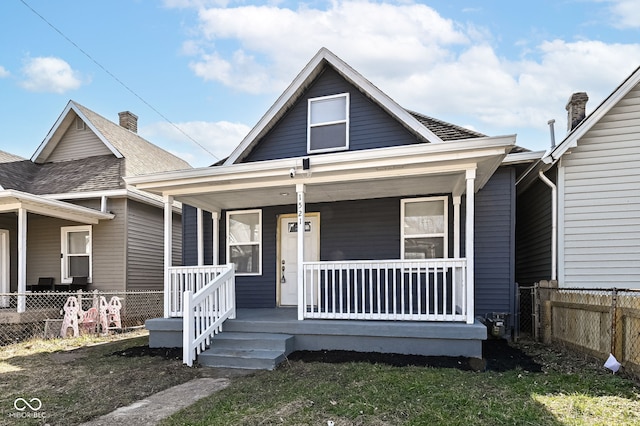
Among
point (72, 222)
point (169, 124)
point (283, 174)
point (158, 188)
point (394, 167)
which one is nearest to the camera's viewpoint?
point (394, 167)

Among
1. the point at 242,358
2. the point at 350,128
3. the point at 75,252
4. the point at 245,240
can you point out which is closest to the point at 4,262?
the point at 75,252

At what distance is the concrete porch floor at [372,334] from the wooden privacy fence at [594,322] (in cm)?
144

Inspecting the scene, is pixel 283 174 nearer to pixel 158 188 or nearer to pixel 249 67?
pixel 158 188

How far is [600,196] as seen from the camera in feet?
23.5

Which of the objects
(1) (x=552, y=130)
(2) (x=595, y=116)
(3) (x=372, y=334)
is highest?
(1) (x=552, y=130)

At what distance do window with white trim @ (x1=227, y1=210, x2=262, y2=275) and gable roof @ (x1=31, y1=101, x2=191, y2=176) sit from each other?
403 centimetres

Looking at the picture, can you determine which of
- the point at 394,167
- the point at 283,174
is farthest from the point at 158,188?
the point at 394,167

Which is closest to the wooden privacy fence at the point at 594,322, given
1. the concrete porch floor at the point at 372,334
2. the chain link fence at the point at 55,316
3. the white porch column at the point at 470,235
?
the concrete porch floor at the point at 372,334

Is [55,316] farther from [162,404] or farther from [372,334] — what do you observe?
[372,334]

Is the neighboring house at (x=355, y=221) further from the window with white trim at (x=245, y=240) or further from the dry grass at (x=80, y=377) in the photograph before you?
the dry grass at (x=80, y=377)

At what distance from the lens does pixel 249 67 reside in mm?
15211

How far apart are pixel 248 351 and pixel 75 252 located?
288 inches

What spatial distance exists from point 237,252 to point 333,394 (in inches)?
204

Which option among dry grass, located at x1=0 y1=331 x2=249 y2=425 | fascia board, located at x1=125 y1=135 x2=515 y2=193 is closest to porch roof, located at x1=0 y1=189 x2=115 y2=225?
dry grass, located at x1=0 y1=331 x2=249 y2=425
